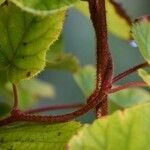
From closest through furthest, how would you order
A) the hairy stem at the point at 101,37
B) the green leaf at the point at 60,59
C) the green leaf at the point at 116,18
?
1. the hairy stem at the point at 101,37
2. the green leaf at the point at 116,18
3. the green leaf at the point at 60,59

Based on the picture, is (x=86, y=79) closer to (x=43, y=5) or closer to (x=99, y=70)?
(x=99, y=70)

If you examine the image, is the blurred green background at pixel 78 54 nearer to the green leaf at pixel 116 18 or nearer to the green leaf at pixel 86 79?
the green leaf at pixel 86 79

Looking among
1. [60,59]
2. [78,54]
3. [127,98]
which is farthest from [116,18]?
[78,54]

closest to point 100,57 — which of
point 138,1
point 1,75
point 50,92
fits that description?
point 1,75

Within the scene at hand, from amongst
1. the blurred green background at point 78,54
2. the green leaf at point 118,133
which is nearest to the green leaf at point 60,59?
the green leaf at point 118,133

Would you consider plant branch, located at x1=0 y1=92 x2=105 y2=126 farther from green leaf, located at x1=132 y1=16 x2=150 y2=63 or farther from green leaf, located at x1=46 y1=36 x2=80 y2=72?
green leaf, located at x1=46 y1=36 x2=80 y2=72

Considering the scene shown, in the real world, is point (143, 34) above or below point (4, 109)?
above
